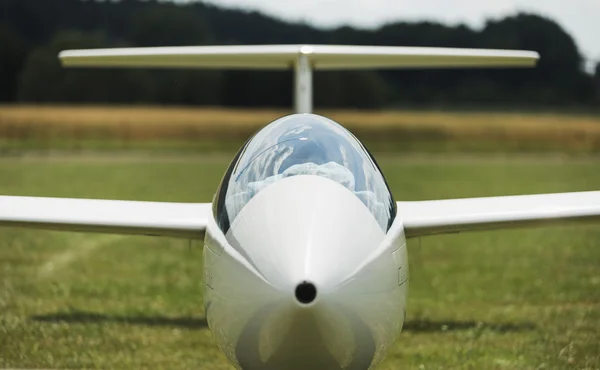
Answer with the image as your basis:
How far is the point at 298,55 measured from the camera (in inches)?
413

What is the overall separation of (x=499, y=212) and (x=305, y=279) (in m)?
3.04

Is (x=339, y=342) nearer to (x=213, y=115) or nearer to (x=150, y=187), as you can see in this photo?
(x=150, y=187)

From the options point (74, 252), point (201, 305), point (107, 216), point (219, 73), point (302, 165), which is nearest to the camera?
point (302, 165)

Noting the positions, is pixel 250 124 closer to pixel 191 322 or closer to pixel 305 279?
pixel 191 322

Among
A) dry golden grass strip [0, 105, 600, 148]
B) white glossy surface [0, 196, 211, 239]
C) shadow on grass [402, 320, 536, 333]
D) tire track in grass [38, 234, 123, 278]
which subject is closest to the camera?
white glossy surface [0, 196, 211, 239]

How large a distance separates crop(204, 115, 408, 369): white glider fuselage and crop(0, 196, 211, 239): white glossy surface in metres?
1.17

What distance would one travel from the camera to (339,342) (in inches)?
203

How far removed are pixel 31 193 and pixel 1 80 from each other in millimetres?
30684

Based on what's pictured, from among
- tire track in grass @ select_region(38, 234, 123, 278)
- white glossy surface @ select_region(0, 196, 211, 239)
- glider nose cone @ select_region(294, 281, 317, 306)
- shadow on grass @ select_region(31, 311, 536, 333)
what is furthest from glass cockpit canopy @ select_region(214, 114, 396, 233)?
tire track in grass @ select_region(38, 234, 123, 278)

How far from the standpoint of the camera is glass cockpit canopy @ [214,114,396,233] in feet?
18.8

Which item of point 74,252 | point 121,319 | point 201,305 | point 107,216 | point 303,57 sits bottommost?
point 74,252

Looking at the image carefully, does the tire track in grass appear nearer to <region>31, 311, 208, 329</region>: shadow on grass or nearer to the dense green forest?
<region>31, 311, 208, 329</region>: shadow on grass

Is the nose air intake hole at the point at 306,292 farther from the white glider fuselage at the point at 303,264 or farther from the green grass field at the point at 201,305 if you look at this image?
the green grass field at the point at 201,305

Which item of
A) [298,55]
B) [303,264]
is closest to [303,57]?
[298,55]
